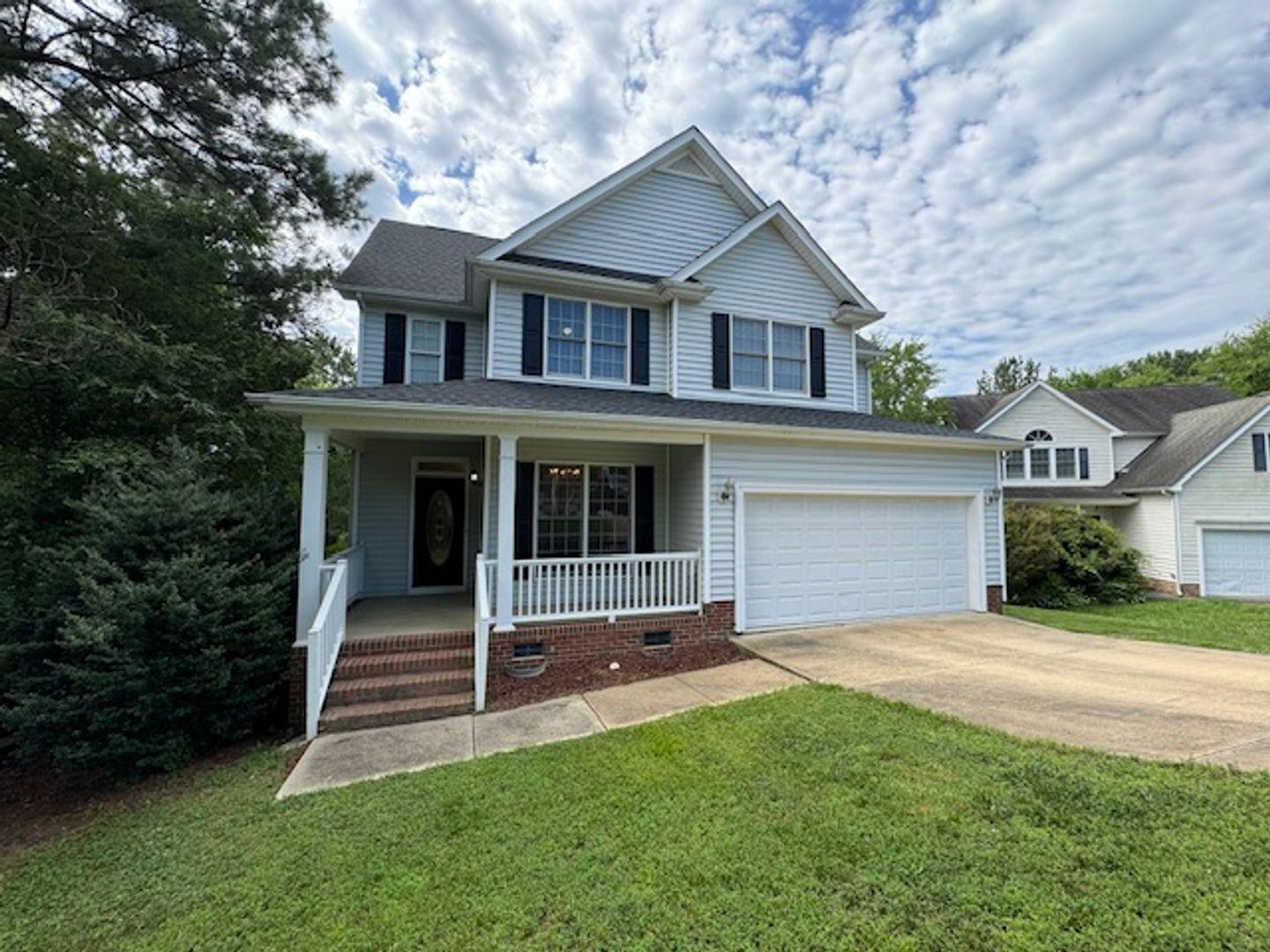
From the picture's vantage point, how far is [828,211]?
14844 millimetres

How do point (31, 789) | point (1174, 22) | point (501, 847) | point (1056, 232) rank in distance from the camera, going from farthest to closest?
point (1056, 232) → point (1174, 22) → point (31, 789) → point (501, 847)

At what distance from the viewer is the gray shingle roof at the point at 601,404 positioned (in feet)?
23.3

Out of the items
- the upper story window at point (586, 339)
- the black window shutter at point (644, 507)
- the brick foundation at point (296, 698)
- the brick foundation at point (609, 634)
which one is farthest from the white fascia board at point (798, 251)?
the brick foundation at point (296, 698)

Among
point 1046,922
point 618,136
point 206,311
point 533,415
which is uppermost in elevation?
point 618,136

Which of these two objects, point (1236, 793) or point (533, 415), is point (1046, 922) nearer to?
point (1236, 793)

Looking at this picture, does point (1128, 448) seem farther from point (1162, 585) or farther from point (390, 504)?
point (390, 504)

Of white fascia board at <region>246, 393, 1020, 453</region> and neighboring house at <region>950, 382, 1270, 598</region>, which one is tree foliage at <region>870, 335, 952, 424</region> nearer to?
neighboring house at <region>950, 382, 1270, 598</region>

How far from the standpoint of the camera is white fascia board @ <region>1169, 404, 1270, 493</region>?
18.0 meters

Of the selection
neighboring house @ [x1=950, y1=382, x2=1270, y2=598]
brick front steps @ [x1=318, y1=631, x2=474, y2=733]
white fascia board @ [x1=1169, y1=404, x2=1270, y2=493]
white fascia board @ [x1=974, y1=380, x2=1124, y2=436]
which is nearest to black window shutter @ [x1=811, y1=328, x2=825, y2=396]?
brick front steps @ [x1=318, y1=631, x2=474, y2=733]

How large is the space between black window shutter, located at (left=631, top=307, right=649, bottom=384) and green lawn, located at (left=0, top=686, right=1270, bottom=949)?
6943mm

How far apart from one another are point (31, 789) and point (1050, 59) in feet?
55.5

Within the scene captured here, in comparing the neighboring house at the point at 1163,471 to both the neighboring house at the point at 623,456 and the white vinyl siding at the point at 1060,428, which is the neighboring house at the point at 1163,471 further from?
the neighboring house at the point at 623,456

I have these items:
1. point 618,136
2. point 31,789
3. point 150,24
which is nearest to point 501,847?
point 31,789

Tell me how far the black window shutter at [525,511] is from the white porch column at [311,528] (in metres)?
2.74
